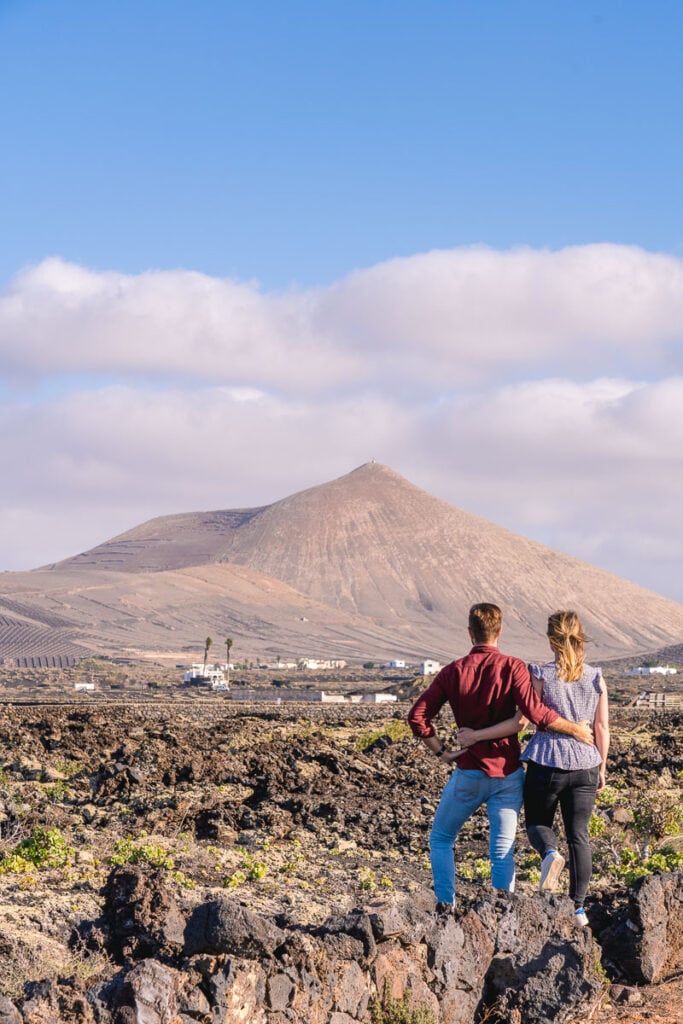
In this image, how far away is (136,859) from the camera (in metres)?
13.6

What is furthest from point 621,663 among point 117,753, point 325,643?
point 117,753

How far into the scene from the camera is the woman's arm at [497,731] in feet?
26.8

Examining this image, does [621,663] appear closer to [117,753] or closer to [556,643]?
[117,753]

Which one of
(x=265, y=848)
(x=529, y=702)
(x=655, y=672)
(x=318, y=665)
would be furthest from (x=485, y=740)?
(x=318, y=665)

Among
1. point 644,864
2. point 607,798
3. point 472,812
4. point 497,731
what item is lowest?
point 607,798

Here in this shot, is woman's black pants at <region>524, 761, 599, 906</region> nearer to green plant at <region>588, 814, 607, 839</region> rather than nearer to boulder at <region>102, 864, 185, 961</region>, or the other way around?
boulder at <region>102, 864, 185, 961</region>

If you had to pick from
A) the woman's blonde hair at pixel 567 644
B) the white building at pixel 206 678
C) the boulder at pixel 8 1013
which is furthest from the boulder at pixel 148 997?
the white building at pixel 206 678

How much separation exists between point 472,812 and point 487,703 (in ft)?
2.38

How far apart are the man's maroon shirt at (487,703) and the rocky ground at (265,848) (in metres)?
0.87

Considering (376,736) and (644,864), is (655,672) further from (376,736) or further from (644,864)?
(644,864)

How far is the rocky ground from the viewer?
333 inches

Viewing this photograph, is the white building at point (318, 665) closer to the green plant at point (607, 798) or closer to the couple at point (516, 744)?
the green plant at point (607, 798)

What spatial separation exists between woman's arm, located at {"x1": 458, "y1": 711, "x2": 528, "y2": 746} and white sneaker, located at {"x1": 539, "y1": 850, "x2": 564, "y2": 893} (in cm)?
81

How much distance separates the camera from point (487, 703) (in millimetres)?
8281
